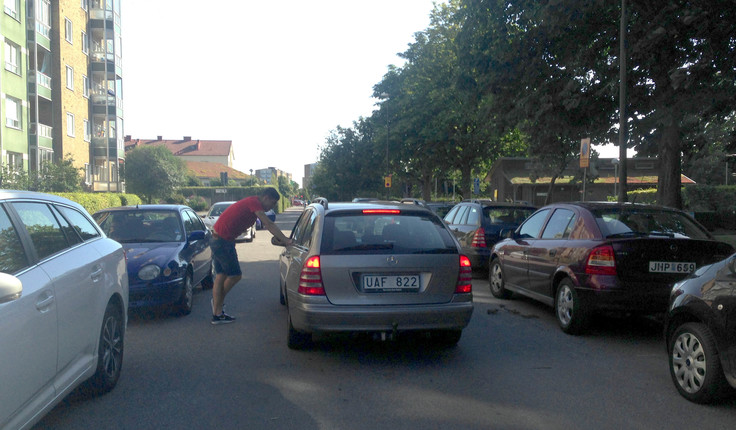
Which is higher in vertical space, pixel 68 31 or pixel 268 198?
pixel 68 31

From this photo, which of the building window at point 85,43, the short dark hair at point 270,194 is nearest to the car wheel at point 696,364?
the short dark hair at point 270,194

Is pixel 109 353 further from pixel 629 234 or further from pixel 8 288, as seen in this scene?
pixel 629 234

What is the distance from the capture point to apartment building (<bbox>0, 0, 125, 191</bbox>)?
30688mm

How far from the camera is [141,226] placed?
28.8ft

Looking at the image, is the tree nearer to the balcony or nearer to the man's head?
the balcony

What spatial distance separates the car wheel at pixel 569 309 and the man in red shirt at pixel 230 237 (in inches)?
131

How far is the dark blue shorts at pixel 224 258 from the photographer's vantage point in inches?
286

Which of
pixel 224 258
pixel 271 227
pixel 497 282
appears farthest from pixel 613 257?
pixel 224 258

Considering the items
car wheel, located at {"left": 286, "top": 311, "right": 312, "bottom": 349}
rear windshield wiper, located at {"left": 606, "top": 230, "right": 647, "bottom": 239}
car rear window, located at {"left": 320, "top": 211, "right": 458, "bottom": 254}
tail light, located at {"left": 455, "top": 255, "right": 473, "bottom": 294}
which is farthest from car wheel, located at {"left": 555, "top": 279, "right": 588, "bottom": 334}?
car wheel, located at {"left": 286, "top": 311, "right": 312, "bottom": 349}

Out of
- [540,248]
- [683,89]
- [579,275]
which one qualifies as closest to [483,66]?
[683,89]

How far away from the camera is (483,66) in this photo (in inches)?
634

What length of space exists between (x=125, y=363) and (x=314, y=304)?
190 cm

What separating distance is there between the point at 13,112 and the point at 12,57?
9.18 feet

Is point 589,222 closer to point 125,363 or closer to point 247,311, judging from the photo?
point 247,311
